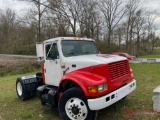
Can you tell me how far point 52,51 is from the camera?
4836mm

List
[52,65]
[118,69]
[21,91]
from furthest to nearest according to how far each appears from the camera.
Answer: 1. [21,91]
2. [52,65]
3. [118,69]

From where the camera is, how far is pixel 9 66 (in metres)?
19.8

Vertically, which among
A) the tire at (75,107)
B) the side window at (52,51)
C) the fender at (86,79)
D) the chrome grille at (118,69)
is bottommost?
the tire at (75,107)

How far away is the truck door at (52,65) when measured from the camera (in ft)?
15.3

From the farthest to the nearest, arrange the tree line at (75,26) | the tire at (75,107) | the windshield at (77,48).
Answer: the tree line at (75,26), the windshield at (77,48), the tire at (75,107)

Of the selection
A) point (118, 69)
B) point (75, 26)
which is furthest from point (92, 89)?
point (75, 26)

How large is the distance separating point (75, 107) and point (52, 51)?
1830 mm

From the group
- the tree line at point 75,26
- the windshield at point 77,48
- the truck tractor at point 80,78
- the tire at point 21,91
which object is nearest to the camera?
the truck tractor at point 80,78

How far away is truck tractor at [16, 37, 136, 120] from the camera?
3.56 m

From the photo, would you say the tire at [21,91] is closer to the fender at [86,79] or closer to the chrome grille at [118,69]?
the fender at [86,79]

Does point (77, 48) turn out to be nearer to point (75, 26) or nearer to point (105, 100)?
point (105, 100)

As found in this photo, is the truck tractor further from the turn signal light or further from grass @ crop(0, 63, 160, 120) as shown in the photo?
grass @ crop(0, 63, 160, 120)

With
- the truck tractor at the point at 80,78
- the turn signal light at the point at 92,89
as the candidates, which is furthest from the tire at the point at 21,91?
the turn signal light at the point at 92,89

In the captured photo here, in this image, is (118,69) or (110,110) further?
(110,110)
